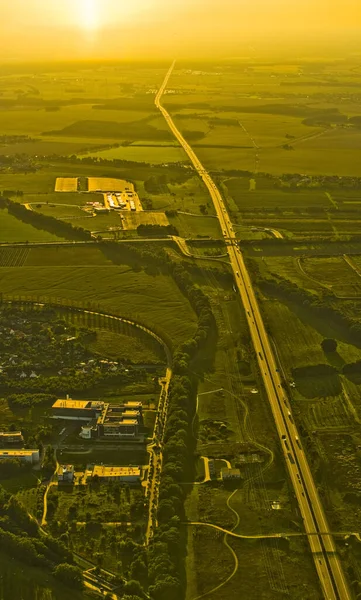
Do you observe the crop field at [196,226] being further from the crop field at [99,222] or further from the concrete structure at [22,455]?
the concrete structure at [22,455]

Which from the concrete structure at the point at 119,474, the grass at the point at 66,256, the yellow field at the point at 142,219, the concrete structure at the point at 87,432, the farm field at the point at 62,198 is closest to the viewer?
the concrete structure at the point at 119,474

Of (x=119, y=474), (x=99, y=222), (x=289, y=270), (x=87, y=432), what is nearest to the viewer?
(x=119, y=474)

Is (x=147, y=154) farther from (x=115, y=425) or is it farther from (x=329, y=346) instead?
(x=115, y=425)

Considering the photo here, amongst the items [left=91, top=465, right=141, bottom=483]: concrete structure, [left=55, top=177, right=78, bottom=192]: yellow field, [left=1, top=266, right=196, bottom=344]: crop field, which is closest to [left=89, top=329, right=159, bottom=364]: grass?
[left=1, top=266, right=196, bottom=344]: crop field

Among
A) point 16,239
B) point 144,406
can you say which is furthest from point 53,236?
point 144,406

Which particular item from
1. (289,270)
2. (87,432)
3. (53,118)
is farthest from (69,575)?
(53,118)

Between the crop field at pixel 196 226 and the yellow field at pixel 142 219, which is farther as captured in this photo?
the yellow field at pixel 142 219

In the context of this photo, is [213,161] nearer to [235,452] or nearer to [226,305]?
[226,305]

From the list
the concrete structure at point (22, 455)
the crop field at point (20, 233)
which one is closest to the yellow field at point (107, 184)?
the crop field at point (20, 233)
